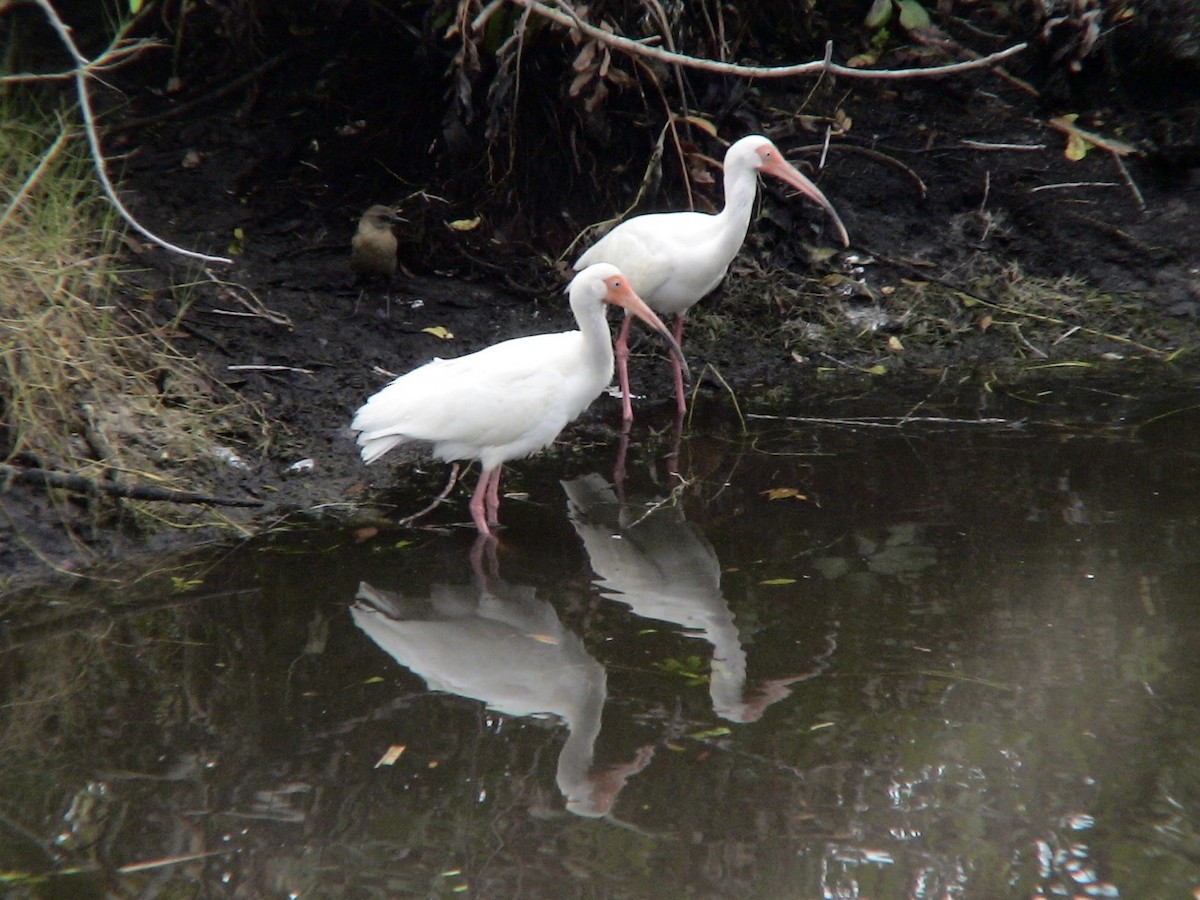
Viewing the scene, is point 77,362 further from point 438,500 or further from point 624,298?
point 624,298

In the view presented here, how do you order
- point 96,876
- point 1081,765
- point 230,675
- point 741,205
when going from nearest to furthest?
point 96,876
point 1081,765
point 230,675
point 741,205

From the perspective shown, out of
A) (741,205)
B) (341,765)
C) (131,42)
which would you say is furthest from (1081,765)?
(131,42)

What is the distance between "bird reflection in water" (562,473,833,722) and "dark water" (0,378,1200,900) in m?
0.02

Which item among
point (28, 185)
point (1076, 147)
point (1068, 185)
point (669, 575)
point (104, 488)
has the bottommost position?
point (1068, 185)

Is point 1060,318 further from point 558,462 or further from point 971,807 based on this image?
point 971,807

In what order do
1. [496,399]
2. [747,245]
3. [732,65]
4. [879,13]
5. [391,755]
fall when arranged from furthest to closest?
[879,13] → [747,245] → [732,65] → [496,399] → [391,755]

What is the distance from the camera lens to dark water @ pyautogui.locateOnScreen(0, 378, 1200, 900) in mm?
3199

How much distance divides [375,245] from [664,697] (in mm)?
3796

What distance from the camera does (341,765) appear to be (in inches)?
143

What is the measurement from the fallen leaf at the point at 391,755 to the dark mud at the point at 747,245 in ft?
9.27

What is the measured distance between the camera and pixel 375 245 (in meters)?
6.93

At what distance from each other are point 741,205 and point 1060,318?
6.88ft

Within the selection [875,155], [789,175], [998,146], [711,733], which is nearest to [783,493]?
[711,733]

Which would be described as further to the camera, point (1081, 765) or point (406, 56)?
point (406, 56)
